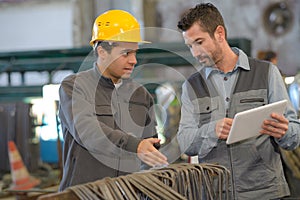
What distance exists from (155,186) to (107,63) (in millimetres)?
770

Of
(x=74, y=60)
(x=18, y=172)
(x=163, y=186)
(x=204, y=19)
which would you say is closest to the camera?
(x=163, y=186)

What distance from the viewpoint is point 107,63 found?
7.82 ft

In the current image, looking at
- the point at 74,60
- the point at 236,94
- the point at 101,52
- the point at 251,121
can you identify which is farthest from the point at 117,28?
the point at 74,60

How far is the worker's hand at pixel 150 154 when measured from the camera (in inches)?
77.8

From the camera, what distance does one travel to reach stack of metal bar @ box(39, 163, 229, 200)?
1664 mm

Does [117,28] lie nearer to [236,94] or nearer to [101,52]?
[101,52]

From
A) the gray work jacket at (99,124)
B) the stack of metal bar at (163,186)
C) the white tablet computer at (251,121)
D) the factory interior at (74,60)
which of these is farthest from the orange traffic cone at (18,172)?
the stack of metal bar at (163,186)

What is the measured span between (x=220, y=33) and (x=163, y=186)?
93cm

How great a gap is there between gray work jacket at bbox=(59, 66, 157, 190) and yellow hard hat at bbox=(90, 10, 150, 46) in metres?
0.15

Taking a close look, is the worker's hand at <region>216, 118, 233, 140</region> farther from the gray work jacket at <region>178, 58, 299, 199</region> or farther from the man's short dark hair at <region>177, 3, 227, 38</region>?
the man's short dark hair at <region>177, 3, 227, 38</region>

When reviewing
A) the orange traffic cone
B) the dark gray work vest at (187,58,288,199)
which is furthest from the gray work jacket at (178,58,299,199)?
the orange traffic cone

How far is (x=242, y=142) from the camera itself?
8.03 ft

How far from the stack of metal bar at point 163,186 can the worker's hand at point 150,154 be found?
0.05 m

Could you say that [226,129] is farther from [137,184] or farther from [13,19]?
[13,19]
